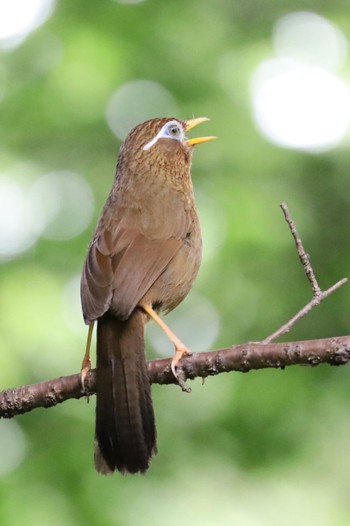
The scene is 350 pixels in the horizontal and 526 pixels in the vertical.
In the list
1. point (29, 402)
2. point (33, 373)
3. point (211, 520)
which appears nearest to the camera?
point (29, 402)

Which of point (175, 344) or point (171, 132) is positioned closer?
point (175, 344)

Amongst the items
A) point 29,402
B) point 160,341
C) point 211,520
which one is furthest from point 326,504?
point 29,402

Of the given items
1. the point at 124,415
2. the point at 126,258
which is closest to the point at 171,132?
the point at 126,258

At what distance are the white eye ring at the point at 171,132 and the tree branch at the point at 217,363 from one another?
6.11ft

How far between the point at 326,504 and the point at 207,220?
98.0 inches

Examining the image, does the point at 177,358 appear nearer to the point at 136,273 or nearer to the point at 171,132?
the point at 136,273

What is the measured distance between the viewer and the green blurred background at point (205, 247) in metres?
7.44

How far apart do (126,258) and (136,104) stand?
15.1ft

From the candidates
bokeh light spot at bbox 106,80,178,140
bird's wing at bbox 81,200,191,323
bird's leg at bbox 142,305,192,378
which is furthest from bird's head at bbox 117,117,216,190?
bokeh light spot at bbox 106,80,178,140

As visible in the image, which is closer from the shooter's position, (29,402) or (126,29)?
(29,402)

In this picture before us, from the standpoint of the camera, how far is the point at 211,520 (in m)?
7.20

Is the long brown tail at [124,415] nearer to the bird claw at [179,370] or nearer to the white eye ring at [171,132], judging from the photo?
the bird claw at [179,370]

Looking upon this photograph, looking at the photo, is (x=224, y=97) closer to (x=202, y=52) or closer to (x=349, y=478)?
(x=202, y=52)

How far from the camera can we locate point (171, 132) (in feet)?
19.5
